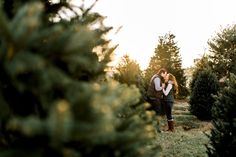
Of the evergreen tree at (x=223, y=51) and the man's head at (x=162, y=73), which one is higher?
the evergreen tree at (x=223, y=51)

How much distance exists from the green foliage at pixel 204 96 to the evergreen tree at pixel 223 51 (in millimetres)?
23376

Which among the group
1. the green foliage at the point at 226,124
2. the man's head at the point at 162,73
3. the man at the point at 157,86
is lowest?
the green foliage at the point at 226,124

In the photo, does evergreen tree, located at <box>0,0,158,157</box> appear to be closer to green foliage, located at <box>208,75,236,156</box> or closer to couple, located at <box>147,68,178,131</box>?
green foliage, located at <box>208,75,236,156</box>

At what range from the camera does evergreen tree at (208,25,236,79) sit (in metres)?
42.2

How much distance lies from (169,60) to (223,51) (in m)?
7.10

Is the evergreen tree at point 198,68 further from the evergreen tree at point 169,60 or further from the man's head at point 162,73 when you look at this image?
the man's head at point 162,73

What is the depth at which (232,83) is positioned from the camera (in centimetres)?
695

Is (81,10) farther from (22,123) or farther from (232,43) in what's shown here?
(232,43)

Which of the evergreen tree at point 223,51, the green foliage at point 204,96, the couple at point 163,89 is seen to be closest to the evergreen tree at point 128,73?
the couple at point 163,89

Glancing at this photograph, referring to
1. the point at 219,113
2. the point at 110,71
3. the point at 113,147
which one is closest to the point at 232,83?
the point at 219,113

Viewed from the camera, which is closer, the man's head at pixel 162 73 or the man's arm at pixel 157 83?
the man's arm at pixel 157 83

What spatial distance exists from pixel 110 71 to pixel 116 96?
1.50m

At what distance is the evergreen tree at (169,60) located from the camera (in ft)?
123

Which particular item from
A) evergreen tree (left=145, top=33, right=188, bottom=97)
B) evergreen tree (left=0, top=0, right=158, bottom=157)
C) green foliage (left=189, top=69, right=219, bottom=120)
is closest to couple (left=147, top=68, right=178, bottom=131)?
green foliage (left=189, top=69, right=219, bottom=120)
